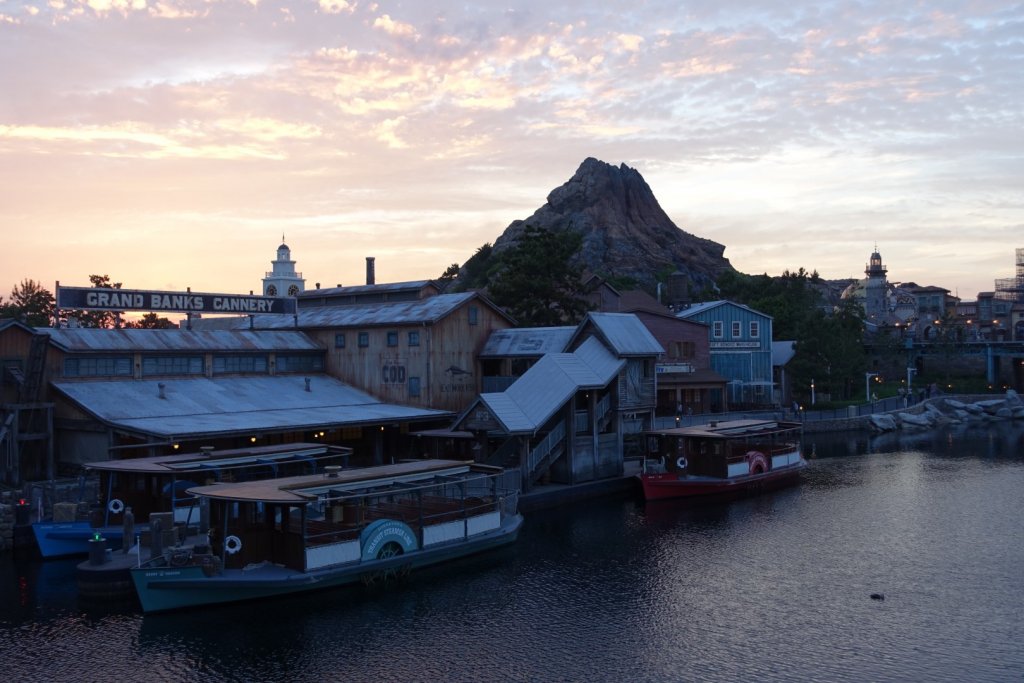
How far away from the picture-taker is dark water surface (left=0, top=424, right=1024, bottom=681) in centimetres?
2497

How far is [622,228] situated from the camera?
166 meters

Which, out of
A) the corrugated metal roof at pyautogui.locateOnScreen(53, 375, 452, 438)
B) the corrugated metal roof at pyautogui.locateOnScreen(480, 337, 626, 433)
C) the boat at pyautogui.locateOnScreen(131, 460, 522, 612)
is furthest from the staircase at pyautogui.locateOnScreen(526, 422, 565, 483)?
the boat at pyautogui.locateOnScreen(131, 460, 522, 612)

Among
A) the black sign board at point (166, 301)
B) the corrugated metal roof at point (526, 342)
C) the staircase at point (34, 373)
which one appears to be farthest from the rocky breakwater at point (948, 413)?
the staircase at point (34, 373)

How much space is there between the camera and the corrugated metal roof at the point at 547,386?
46062 mm

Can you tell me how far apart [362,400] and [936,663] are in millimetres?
37304

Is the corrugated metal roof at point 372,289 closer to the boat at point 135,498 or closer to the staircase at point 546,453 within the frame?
the staircase at point 546,453

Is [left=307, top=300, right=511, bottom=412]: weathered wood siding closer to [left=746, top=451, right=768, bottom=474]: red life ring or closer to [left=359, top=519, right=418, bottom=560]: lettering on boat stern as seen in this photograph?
[left=746, top=451, right=768, bottom=474]: red life ring

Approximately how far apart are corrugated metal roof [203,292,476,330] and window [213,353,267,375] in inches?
220

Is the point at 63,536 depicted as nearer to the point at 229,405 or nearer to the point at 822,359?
the point at 229,405

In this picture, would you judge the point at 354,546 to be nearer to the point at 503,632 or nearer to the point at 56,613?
the point at 503,632

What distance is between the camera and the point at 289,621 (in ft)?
94.4

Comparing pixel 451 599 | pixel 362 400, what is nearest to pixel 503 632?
pixel 451 599

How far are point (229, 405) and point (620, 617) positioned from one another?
2731 cm

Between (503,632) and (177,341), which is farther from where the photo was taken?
(177,341)
